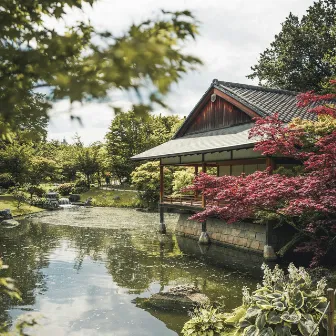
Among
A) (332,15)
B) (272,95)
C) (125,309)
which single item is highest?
(332,15)

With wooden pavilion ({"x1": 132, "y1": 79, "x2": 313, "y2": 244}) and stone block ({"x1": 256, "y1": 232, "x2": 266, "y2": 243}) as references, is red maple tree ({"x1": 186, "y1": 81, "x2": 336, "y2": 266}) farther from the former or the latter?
wooden pavilion ({"x1": 132, "y1": 79, "x2": 313, "y2": 244})

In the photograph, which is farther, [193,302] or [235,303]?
[235,303]

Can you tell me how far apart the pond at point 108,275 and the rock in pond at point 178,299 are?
205mm

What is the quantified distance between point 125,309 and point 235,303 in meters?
2.94

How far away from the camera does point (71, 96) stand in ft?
4.97

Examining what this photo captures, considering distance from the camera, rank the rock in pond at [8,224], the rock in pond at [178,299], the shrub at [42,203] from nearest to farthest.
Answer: the rock in pond at [178,299] → the rock in pond at [8,224] → the shrub at [42,203]

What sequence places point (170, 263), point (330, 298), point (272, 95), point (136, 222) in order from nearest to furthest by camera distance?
point (330, 298)
point (170, 263)
point (272, 95)
point (136, 222)

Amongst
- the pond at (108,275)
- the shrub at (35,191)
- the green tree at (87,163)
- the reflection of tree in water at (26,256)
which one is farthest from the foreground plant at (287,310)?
the green tree at (87,163)

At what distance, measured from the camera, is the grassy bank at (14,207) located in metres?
30.2

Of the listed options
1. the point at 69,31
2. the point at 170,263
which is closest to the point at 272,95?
the point at 170,263

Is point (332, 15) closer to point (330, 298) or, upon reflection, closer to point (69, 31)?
point (330, 298)

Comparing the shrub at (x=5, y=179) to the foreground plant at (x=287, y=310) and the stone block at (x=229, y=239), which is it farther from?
the foreground plant at (x=287, y=310)

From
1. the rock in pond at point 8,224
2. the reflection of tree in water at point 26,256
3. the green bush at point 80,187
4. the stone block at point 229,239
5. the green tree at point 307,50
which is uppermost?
A: the green tree at point 307,50

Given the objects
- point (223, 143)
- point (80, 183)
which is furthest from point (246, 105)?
point (80, 183)
